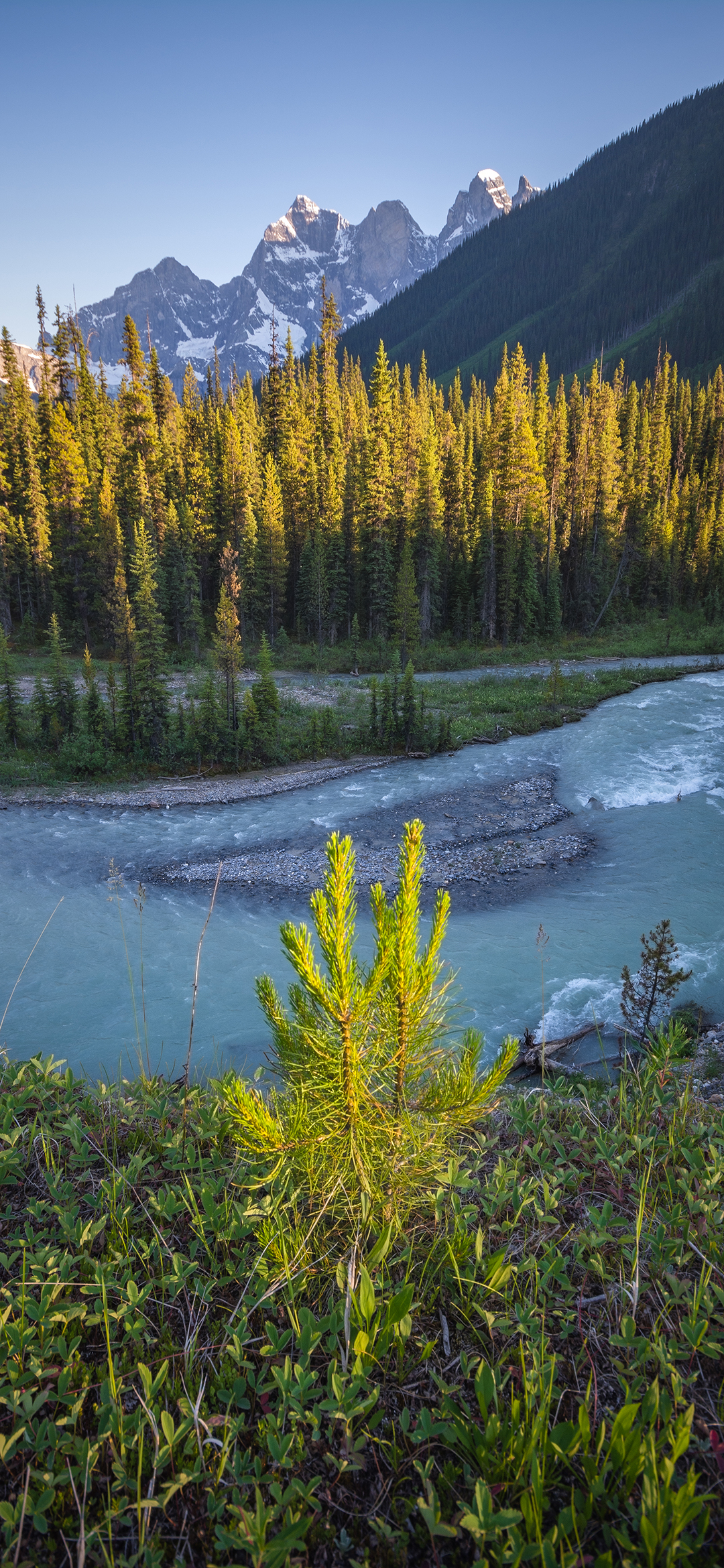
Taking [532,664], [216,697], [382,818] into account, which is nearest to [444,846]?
[382,818]

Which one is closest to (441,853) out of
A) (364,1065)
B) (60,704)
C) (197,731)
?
(197,731)

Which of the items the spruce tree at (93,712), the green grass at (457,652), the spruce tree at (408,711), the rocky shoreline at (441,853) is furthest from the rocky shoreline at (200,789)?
the green grass at (457,652)

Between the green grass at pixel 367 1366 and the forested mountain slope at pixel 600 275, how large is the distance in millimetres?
119006

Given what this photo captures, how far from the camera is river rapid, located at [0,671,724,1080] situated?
8.12 meters

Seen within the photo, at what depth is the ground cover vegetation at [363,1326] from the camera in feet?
5.18

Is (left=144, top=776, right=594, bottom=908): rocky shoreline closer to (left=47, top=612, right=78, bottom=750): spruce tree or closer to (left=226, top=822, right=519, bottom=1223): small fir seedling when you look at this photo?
(left=226, top=822, right=519, bottom=1223): small fir seedling

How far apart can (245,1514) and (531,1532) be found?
0.63 metres

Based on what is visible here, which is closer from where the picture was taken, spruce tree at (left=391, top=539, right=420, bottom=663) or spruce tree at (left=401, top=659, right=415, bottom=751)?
spruce tree at (left=401, top=659, right=415, bottom=751)

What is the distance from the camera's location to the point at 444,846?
14.8 metres

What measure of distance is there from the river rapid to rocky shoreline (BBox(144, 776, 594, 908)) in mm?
497

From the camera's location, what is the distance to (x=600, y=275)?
460 ft

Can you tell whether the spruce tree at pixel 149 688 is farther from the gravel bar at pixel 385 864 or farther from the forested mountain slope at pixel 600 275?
the forested mountain slope at pixel 600 275

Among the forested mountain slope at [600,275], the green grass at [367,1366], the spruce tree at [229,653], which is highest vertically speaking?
the forested mountain slope at [600,275]

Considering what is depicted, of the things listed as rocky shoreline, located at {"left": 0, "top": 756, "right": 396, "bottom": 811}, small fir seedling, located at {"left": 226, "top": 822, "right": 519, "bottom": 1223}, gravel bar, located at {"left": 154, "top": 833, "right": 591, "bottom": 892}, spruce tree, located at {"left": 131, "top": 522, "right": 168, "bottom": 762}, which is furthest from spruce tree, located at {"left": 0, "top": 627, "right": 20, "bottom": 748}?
small fir seedling, located at {"left": 226, "top": 822, "right": 519, "bottom": 1223}
